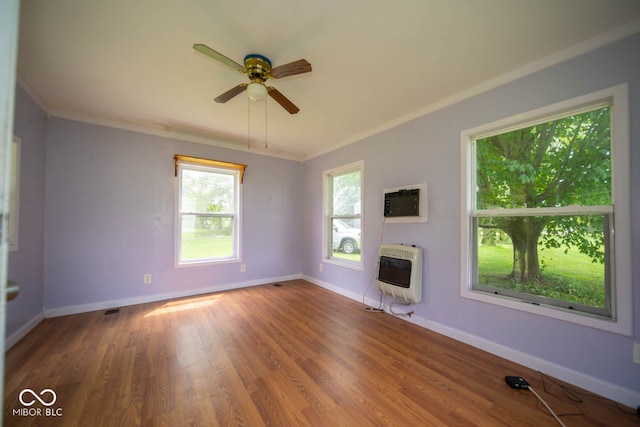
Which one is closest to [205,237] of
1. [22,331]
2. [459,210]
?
[22,331]

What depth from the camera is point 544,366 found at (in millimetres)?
1878

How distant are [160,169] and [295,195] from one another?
226 cm

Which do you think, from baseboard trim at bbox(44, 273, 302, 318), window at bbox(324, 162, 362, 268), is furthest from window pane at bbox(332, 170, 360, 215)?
baseboard trim at bbox(44, 273, 302, 318)

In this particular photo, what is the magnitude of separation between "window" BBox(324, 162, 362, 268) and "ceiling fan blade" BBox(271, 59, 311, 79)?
76.4 inches

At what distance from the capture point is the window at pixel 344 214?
3734 mm

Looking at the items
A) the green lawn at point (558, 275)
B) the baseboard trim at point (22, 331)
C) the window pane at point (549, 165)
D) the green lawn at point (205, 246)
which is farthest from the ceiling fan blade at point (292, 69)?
the baseboard trim at point (22, 331)

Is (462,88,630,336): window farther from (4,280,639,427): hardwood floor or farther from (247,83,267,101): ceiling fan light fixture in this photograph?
(247,83,267,101): ceiling fan light fixture

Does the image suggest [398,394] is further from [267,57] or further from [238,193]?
[238,193]

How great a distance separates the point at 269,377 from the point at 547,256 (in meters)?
2.46

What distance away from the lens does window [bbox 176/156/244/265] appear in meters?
3.66

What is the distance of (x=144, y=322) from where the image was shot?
272 centimetres

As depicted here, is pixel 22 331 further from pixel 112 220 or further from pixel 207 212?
pixel 207 212

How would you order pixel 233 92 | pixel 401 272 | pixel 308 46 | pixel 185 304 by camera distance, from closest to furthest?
pixel 308 46 → pixel 233 92 → pixel 401 272 → pixel 185 304

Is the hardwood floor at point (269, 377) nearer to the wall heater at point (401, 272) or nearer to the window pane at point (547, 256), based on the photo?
the wall heater at point (401, 272)
